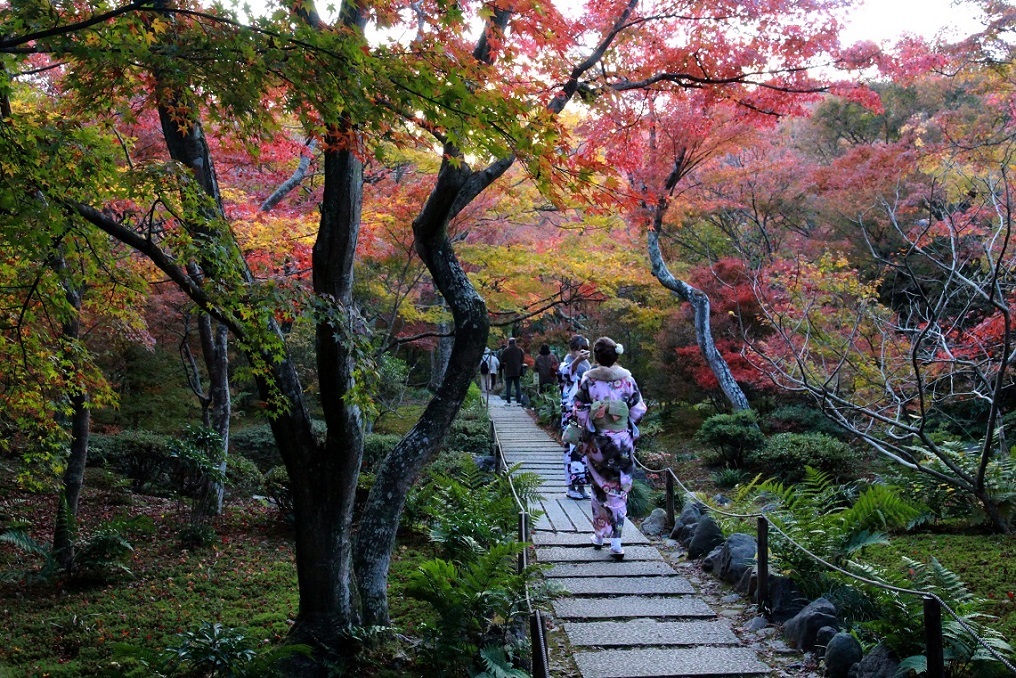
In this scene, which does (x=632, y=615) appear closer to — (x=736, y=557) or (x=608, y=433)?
(x=736, y=557)

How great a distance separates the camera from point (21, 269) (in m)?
6.56

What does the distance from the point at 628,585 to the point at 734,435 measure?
7797mm

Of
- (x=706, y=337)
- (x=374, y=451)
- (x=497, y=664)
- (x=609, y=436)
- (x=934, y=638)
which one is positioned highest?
(x=706, y=337)

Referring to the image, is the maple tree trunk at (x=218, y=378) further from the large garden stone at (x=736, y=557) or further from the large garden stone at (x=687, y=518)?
the large garden stone at (x=736, y=557)

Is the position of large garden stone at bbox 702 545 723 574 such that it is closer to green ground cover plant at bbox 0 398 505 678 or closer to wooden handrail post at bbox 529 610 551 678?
green ground cover plant at bbox 0 398 505 678

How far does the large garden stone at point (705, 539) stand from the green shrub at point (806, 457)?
457 centimetres

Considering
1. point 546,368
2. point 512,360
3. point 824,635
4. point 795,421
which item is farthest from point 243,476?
point 795,421

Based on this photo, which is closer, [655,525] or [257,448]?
[655,525]

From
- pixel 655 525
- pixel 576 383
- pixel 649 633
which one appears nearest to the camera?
pixel 649 633

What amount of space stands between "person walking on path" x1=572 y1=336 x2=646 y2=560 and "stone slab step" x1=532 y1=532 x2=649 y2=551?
1.44ft

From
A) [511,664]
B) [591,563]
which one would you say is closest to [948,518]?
[591,563]

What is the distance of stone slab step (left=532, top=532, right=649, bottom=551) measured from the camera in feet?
24.8

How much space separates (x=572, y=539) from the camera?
7.75 meters

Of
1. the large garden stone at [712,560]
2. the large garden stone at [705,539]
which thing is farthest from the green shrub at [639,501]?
the large garden stone at [712,560]
